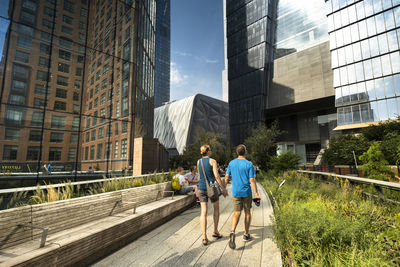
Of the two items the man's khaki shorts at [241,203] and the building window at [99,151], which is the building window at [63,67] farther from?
the man's khaki shorts at [241,203]

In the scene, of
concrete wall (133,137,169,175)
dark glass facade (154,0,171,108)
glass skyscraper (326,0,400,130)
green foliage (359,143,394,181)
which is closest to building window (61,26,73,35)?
concrete wall (133,137,169,175)

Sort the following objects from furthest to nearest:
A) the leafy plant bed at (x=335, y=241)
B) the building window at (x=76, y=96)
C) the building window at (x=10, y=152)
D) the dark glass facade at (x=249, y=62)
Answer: the dark glass facade at (x=249, y=62) < the building window at (x=76, y=96) < the building window at (x=10, y=152) < the leafy plant bed at (x=335, y=241)

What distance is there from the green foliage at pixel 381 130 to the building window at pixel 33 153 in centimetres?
3370

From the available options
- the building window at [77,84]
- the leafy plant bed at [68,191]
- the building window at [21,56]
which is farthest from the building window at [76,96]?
the leafy plant bed at [68,191]

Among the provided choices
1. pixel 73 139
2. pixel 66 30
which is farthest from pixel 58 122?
pixel 66 30

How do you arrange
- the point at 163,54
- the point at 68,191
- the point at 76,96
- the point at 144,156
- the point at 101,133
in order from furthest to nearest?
the point at 163,54 → the point at 101,133 → the point at 76,96 → the point at 144,156 → the point at 68,191

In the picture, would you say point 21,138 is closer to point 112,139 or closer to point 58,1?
point 112,139

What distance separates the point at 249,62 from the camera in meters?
47.4

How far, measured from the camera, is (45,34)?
1134 cm

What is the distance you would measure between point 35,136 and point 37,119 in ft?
2.96

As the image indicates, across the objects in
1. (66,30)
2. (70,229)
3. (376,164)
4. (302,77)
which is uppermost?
(302,77)

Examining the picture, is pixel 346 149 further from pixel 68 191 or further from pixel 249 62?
pixel 249 62

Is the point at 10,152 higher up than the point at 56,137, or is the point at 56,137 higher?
the point at 56,137

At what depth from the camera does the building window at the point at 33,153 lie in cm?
1023
